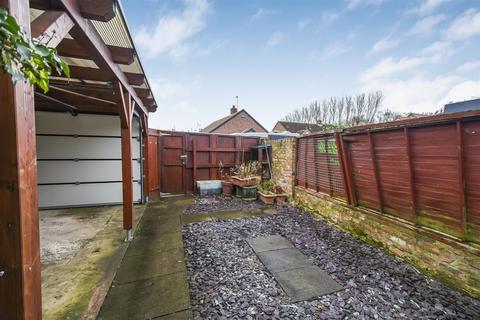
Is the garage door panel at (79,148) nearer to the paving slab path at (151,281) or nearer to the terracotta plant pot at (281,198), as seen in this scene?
the paving slab path at (151,281)

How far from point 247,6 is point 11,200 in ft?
21.4

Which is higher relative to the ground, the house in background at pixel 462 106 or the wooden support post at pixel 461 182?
the house in background at pixel 462 106

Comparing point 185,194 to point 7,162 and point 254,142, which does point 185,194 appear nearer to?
point 254,142

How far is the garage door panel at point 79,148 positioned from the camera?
4746mm

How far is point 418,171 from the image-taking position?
2.46 metres

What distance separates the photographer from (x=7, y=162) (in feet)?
2.88

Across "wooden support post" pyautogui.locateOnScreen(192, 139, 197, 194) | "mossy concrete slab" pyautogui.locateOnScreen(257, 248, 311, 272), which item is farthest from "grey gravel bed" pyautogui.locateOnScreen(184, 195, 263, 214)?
"mossy concrete slab" pyautogui.locateOnScreen(257, 248, 311, 272)

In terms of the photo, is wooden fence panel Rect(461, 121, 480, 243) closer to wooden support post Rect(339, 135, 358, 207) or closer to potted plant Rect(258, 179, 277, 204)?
wooden support post Rect(339, 135, 358, 207)

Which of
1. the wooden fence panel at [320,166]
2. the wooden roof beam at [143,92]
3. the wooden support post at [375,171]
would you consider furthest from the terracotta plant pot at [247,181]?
the wooden support post at [375,171]

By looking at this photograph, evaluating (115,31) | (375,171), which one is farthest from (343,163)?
(115,31)

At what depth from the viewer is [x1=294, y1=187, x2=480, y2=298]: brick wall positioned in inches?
79.0

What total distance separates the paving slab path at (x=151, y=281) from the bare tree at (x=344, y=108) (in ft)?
63.7

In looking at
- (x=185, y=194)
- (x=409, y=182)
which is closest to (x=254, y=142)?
(x=185, y=194)

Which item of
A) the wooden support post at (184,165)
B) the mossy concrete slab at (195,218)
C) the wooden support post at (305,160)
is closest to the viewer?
the mossy concrete slab at (195,218)
